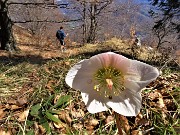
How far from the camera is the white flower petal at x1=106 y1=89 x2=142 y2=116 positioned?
4.31 feet

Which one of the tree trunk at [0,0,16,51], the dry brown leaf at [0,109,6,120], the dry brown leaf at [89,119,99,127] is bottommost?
the tree trunk at [0,0,16,51]

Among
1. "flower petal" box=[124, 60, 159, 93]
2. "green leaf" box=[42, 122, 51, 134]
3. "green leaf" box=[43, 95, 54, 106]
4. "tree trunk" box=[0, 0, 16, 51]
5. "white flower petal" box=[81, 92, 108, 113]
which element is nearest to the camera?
"flower petal" box=[124, 60, 159, 93]

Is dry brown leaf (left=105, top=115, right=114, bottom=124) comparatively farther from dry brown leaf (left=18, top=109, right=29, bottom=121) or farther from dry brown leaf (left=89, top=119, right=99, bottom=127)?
dry brown leaf (left=18, top=109, right=29, bottom=121)

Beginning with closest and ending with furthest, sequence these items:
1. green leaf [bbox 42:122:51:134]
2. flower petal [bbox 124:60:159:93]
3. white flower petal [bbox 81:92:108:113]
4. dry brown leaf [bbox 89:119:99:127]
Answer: flower petal [bbox 124:60:159:93]
white flower petal [bbox 81:92:108:113]
green leaf [bbox 42:122:51:134]
dry brown leaf [bbox 89:119:99:127]

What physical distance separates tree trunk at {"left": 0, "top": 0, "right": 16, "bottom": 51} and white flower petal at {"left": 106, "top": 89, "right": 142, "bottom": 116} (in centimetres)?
1359

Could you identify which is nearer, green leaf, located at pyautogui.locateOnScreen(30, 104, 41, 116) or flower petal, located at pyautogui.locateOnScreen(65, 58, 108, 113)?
flower petal, located at pyautogui.locateOnScreen(65, 58, 108, 113)

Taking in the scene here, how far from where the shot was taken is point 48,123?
6.61ft

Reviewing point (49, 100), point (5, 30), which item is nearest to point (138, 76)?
point (49, 100)

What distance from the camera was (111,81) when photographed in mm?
1271

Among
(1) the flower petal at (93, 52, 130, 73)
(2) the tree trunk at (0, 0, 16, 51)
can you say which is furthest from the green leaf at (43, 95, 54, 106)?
(2) the tree trunk at (0, 0, 16, 51)

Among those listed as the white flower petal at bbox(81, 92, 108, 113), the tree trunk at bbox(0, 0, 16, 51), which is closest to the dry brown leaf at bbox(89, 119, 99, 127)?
the white flower petal at bbox(81, 92, 108, 113)

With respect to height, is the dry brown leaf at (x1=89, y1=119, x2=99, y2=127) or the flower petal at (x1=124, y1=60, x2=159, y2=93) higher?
the flower petal at (x1=124, y1=60, x2=159, y2=93)

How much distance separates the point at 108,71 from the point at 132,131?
780mm

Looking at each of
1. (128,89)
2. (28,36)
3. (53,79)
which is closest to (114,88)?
(128,89)
